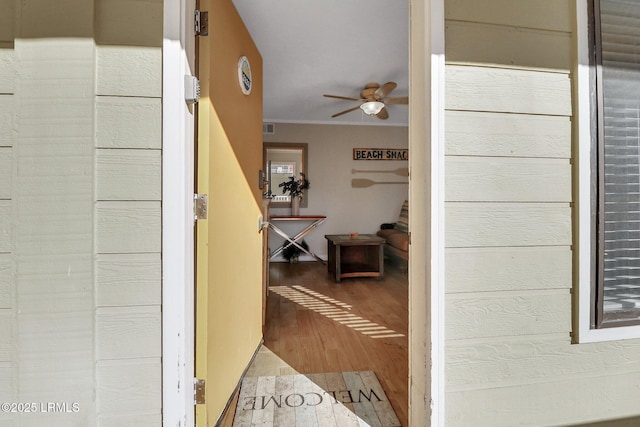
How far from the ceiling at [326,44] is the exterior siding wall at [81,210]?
4.39ft

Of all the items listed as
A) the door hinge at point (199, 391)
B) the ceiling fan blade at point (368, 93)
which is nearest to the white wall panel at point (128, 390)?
the door hinge at point (199, 391)

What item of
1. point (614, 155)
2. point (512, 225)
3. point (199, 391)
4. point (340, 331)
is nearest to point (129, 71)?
point (199, 391)

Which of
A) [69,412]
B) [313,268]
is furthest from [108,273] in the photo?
[313,268]

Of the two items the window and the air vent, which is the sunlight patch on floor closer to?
the window

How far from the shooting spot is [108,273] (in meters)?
0.94

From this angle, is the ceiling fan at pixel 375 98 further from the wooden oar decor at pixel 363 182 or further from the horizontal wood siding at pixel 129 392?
the horizontal wood siding at pixel 129 392

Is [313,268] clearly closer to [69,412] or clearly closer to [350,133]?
[350,133]

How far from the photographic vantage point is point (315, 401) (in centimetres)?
150

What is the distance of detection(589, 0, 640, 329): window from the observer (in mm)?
1091

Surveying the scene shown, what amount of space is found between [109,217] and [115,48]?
0.56m

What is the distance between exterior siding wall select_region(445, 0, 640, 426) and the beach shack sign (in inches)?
165

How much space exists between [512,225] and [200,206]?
3.95ft

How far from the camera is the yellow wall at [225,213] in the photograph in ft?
3.76

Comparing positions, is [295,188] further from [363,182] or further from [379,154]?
[379,154]
